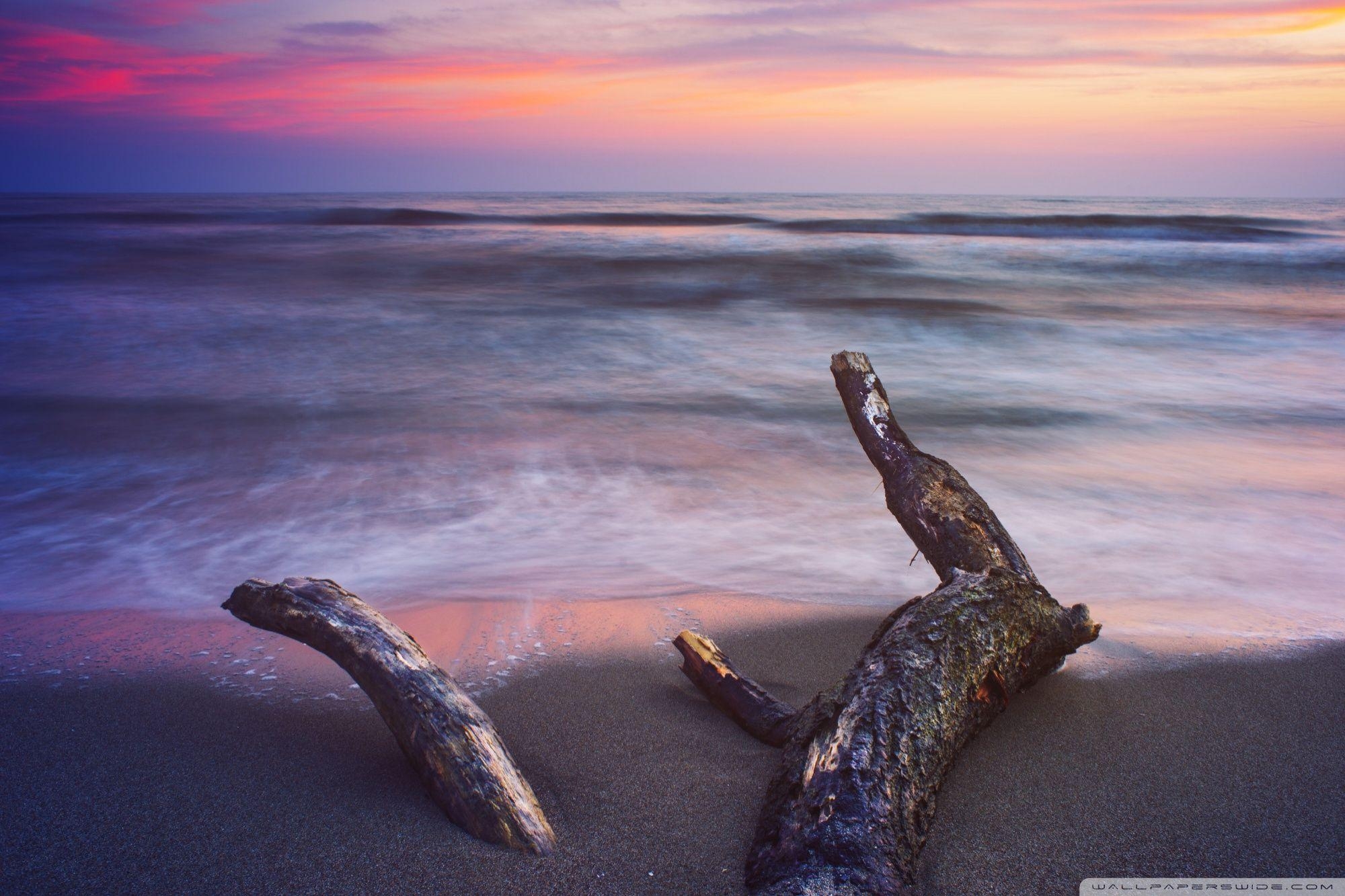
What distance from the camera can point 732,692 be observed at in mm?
2453

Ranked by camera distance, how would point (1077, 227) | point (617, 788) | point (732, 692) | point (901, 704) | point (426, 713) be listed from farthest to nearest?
1. point (1077, 227)
2. point (732, 692)
3. point (617, 788)
4. point (426, 713)
5. point (901, 704)

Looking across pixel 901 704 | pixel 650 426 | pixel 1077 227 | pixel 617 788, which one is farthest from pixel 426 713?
pixel 1077 227

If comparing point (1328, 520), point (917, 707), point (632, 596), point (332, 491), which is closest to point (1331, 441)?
point (1328, 520)

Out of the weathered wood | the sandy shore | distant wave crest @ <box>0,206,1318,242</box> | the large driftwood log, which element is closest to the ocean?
→ the sandy shore

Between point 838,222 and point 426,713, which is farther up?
point 838,222

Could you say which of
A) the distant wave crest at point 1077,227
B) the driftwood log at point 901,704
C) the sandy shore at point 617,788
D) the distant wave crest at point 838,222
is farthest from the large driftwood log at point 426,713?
the distant wave crest at point 1077,227

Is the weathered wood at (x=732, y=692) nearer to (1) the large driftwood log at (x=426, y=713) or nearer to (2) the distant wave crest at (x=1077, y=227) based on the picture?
(1) the large driftwood log at (x=426, y=713)

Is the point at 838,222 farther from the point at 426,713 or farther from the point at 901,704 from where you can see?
the point at 426,713

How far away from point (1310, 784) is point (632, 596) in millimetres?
2245

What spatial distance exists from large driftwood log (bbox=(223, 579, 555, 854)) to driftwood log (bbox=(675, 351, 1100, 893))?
1.75 ft

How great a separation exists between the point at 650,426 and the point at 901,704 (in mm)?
5041

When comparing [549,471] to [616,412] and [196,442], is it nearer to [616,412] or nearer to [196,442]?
[616,412]

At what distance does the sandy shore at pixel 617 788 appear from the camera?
186cm

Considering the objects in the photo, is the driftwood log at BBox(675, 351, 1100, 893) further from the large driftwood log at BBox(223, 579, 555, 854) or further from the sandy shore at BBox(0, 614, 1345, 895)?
the large driftwood log at BBox(223, 579, 555, 854)
